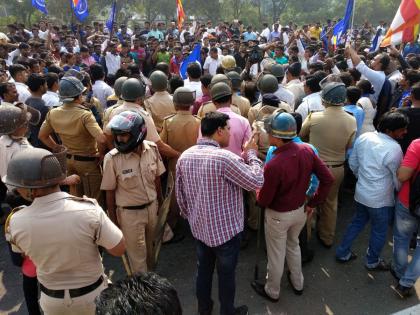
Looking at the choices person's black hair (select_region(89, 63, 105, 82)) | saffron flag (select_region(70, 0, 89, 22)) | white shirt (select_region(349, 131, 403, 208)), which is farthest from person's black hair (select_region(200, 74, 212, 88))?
saffron flag (select_region(70, 0, 89, 22))

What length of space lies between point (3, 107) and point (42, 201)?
6.17 feet

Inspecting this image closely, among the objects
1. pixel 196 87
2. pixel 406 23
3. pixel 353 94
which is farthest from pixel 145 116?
pixel 406 23

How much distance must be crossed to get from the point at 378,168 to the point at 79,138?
3436 mm

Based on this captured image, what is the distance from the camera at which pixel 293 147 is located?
344cm

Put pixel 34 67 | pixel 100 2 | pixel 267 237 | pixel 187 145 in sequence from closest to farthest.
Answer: pixel 267 237 < pixel 187 145 < pixel 34 67 < pixel 100 2

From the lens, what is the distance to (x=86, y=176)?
4602mm

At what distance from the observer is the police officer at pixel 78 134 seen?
4230mm

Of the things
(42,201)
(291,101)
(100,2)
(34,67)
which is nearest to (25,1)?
(100,2)

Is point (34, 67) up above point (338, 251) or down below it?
above

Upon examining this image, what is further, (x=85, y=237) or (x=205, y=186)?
(x=205, y=186)

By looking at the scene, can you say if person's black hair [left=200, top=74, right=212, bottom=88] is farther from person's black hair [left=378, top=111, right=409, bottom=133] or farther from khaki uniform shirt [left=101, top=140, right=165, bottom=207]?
person's black hair [left=378, top=111, right=409, bottom=133]

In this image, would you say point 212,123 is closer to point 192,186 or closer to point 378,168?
point 192,186

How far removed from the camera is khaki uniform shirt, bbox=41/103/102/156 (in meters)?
4.24

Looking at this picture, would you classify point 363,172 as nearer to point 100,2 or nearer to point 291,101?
point 291,101
